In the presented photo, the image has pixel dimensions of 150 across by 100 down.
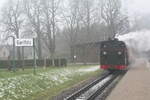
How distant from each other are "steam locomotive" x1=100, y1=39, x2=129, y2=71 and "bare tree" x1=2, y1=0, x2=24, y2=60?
75.2 feet

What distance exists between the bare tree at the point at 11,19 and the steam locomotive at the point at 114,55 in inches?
902

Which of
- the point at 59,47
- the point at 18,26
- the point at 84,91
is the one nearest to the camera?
the point at 84,91

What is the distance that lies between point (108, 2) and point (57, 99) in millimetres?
47690

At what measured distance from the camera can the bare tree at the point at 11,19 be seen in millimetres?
52125

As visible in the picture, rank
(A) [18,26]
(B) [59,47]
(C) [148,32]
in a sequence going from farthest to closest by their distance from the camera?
(B) [59,47], (A) [18,26], (C) [148,32]

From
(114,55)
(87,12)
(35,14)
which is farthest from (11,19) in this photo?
(114,55)

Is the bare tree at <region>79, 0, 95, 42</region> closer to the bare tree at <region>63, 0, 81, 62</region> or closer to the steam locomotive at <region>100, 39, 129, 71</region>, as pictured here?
the bare tree at <region>63, 0, 81, 62</region>

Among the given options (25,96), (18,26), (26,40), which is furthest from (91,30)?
(25,96)

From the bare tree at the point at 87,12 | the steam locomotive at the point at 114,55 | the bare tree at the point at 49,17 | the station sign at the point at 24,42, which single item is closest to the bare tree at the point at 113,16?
the bare tree at the point at 87,12

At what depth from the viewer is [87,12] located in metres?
58.6

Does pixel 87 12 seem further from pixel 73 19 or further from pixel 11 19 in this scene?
pixel 11 19

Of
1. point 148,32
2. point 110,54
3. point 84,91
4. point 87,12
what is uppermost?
point 87,12

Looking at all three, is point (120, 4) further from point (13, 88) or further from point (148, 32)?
point (13, 88)

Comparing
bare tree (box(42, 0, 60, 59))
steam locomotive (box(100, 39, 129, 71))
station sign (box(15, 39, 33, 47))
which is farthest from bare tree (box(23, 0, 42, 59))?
station sign (box(15, 39, 33, 47))
